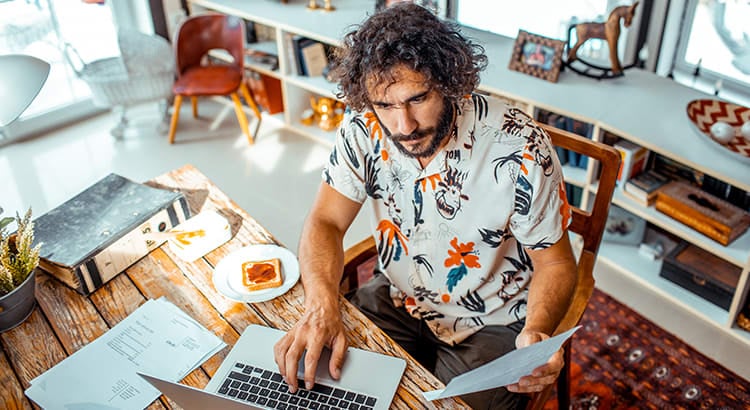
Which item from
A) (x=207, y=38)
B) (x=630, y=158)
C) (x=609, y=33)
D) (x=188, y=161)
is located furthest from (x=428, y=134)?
(x=207, y=38)

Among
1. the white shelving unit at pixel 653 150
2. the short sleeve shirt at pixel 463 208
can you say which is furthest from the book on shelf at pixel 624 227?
the short sleeve shirt at pixel 463 208

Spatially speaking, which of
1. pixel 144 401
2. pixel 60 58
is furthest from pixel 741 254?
pixel 60 58

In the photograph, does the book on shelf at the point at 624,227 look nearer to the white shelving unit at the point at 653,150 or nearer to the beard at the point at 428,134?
the white shelving unit at the point at 653,150

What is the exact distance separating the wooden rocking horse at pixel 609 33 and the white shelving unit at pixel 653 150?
0.17 ft

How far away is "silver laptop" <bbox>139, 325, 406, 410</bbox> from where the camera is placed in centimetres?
125

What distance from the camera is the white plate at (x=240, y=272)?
149 cm

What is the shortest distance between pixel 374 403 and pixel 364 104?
26.0 inches

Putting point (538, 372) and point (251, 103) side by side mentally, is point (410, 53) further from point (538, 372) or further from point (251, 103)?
point (251, 103)

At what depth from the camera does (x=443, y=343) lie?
1.64 meters

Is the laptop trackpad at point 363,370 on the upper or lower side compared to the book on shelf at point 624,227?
upper

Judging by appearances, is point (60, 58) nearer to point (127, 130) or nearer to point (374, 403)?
point (127, 130)

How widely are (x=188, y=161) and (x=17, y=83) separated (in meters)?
2.12

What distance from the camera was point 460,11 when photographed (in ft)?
10.0

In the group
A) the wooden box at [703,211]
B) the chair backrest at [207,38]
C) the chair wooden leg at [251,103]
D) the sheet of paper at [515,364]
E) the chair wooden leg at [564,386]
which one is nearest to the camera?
the sheet of paper at [515,364]
